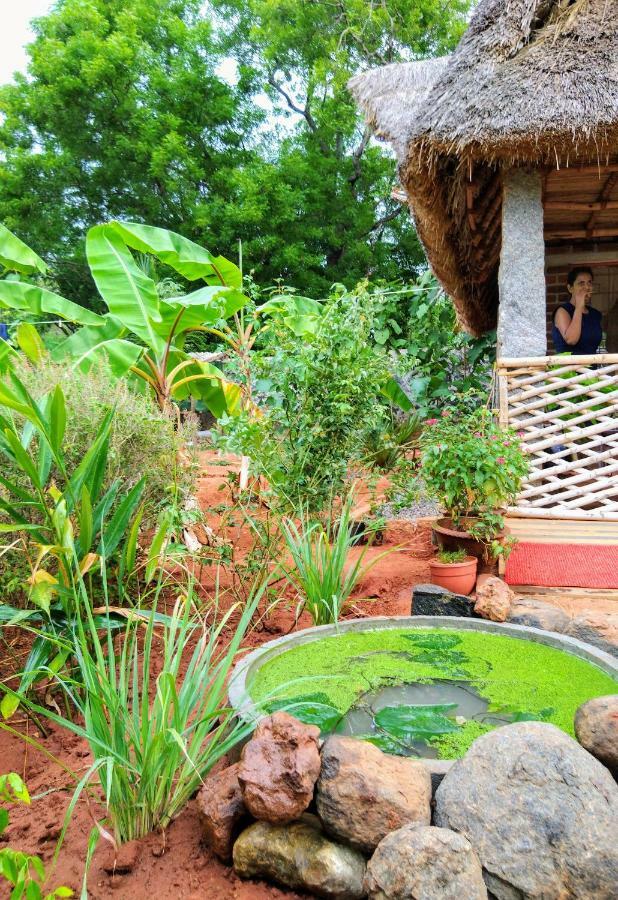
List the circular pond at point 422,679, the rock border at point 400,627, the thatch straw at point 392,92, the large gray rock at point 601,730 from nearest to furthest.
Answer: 1. the large gray rock at point 601,730
2. the rock border at point 400,627
3. the circular pond at point 422,679
4. the thatch straw at point 392,92

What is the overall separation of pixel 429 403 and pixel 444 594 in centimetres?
534

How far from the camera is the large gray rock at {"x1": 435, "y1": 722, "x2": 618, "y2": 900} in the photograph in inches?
55.3

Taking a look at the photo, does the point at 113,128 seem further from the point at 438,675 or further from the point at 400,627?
the point at 438,675

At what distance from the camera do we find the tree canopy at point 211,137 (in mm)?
14719

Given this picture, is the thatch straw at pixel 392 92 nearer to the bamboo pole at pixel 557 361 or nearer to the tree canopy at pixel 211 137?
the bamboo pole at pixel 557 361

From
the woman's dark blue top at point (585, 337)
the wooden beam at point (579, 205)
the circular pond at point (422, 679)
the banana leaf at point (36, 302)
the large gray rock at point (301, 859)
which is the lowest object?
the large gray rock at point (301, 859)

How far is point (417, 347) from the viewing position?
8.70 metres

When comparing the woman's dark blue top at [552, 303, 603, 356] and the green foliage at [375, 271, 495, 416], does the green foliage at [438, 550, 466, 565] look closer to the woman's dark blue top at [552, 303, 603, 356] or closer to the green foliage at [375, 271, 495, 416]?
the woman's dark blue top at [552, 303, 603, 356]

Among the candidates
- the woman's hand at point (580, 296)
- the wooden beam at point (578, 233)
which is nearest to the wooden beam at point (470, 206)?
the woman's hand at point (580, 296)

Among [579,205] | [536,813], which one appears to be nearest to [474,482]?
[536,813]

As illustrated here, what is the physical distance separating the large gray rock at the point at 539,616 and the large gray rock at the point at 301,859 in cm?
160

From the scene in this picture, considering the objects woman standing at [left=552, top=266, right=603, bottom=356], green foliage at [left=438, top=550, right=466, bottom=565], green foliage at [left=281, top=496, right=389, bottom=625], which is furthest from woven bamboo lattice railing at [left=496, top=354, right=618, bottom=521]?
green foliage at [left=281, top=496, right=389, bottom=625]

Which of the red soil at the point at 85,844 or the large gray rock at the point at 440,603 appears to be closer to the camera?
the red soil at the point at 85,844

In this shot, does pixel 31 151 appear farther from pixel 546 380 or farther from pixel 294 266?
pixel 546 380
